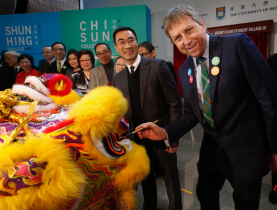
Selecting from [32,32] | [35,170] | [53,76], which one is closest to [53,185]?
[35,170]

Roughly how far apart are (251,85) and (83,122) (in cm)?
77

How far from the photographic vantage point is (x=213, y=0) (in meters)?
4.22

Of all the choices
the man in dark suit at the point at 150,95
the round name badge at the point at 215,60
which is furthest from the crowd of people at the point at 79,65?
the round name badge at the point at 215,60

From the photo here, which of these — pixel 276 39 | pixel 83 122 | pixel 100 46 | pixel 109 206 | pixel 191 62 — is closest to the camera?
pixel 83 122

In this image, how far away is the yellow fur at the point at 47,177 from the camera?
605 mm

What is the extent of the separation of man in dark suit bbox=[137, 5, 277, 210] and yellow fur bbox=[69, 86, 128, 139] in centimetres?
41

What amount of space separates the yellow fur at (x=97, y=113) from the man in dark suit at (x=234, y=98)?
41 cm

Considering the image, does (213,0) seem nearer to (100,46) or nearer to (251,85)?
(100,46)

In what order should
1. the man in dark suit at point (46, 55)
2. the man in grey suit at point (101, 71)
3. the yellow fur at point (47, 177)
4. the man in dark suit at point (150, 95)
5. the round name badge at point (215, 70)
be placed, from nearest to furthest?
1. the yellow fur at point (47, 177)
2. the round name badge at point (215, 70)
3. the man in dark suit at point (150, 95)
4. the man in grey suit at point (101, 71)
5. the man in dark suit at point (46, 55)

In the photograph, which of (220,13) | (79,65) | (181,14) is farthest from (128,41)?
(220,13)

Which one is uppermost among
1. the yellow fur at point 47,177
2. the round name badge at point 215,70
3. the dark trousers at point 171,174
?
the round name badge at point 215,70

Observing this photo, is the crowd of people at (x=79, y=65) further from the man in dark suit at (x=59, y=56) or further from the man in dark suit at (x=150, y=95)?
the man in dark suit at (x=150, y=95)

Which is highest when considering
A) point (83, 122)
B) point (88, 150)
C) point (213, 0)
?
point (213, 0)

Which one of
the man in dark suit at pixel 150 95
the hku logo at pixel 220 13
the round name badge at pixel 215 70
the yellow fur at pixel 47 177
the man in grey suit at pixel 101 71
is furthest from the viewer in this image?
the hku logo at pixel 220 13
